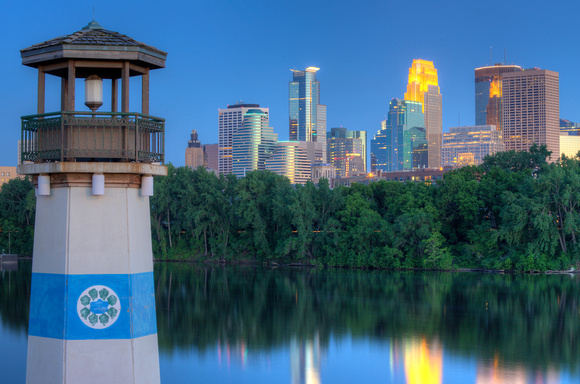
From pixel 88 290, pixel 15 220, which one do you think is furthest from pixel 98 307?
pixel 15 220

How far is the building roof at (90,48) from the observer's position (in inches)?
478

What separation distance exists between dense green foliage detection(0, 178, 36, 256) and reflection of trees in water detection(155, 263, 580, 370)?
27.2 m

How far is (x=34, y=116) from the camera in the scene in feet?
41.0

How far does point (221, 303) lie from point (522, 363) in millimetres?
19387

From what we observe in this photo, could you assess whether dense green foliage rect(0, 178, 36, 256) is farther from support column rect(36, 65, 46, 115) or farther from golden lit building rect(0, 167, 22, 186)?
golden lit building rect(0, 167, 22, 186)

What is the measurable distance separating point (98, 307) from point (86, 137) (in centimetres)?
304

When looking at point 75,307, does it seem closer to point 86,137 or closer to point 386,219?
point 86,137

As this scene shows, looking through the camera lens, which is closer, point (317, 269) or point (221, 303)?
point (221, 303)

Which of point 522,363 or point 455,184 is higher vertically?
point 455,184

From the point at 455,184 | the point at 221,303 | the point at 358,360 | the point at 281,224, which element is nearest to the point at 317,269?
the point at 281,224

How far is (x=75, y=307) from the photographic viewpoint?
1203 centimetres

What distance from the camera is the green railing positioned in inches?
479

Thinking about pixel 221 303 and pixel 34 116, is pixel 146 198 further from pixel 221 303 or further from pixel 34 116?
pixel 221 303

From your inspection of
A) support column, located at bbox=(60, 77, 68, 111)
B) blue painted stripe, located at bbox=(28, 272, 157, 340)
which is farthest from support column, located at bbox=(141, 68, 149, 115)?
blue painted stripe, located at bbox=(28, 272, 157, 340)
